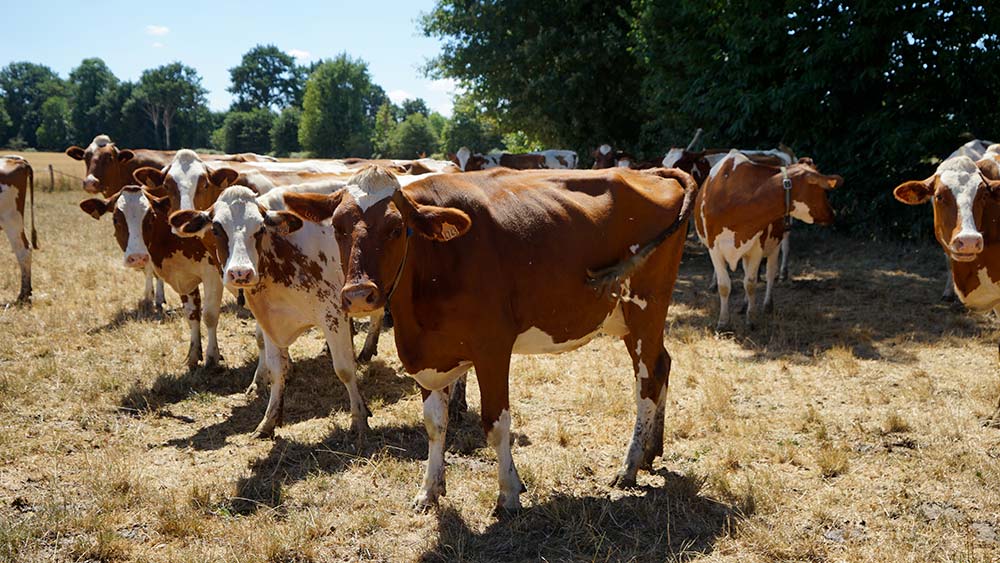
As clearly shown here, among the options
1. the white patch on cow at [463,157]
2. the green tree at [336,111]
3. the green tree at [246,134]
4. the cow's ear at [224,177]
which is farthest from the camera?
the green tree at [246,134]

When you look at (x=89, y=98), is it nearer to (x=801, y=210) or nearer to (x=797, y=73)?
(x=797, y=73)

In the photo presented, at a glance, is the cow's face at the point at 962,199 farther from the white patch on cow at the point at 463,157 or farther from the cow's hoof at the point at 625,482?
the white patch on cow at the point at 463,157

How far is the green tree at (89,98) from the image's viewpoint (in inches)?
3716

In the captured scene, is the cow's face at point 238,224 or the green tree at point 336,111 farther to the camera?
the green tree at point 336,111

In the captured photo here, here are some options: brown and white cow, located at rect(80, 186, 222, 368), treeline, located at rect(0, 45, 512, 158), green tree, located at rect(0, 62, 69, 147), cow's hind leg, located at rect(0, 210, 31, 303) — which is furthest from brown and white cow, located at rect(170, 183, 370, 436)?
green tree, located at rect(0, 62, 69, 147)

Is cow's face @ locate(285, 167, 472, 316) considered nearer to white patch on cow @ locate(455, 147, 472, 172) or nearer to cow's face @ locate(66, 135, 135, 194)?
cow's face @ locate(66, 135, 135, 194)

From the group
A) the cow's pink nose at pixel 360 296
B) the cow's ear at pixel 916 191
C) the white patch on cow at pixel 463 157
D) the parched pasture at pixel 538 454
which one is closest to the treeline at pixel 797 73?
the white patch on cow at pixel 463 157

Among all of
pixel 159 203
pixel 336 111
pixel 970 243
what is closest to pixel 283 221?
pixel 159 203

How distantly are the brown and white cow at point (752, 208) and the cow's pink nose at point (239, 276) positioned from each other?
6.54 meters

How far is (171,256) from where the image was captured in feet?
27.4

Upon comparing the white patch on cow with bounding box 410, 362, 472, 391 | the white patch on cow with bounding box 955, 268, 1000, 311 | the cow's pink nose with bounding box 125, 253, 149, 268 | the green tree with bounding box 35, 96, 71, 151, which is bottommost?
the white patch on cow with bounding box 410, 362, 472, 391

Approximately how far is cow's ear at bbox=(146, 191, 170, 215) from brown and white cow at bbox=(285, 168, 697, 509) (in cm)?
425

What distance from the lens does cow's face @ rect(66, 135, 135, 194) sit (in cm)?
1271

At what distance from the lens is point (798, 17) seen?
14.5 metres
